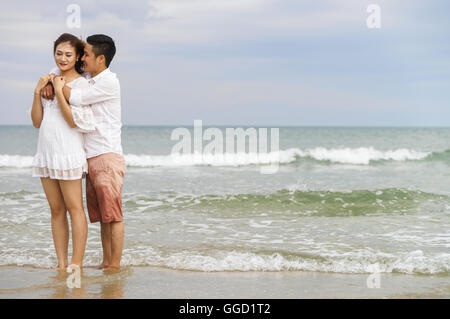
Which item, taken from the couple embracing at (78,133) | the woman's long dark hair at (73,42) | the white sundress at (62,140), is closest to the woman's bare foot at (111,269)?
the couple embracing at (78,133)

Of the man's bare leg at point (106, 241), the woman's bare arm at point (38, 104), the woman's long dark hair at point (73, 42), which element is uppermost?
the woman's long dark hair at point (73, 42)

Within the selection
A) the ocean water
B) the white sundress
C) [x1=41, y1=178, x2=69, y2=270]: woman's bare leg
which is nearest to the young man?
the white sundress

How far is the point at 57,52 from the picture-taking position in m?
4.28

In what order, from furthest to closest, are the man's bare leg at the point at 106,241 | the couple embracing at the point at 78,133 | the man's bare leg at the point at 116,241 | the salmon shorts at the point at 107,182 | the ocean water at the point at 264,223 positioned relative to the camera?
the ocean water at the point at 264,223, the man's bare leg at the point at 106,241, the man's bare leg at the point at 116,241, the salmon shorts at the point at 107,182, the couple embracing at the point at 78,133

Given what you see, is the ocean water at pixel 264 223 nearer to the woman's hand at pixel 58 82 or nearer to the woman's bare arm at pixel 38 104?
the woman's bare arm at pixel 38 104

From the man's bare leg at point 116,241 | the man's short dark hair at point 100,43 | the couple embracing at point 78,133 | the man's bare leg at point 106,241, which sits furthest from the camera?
the man's bare leg at point 106,241

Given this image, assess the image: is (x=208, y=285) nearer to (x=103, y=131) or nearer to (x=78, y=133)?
(x=103, y=131)

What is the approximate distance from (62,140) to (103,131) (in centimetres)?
34

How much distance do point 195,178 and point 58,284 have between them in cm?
949

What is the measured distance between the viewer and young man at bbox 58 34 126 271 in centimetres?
428

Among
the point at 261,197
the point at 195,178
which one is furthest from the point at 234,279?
the point at 195,178

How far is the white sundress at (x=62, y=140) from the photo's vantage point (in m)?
4.27

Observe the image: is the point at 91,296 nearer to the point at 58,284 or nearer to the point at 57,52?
the point at 58,284

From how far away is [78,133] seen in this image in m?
4.34
